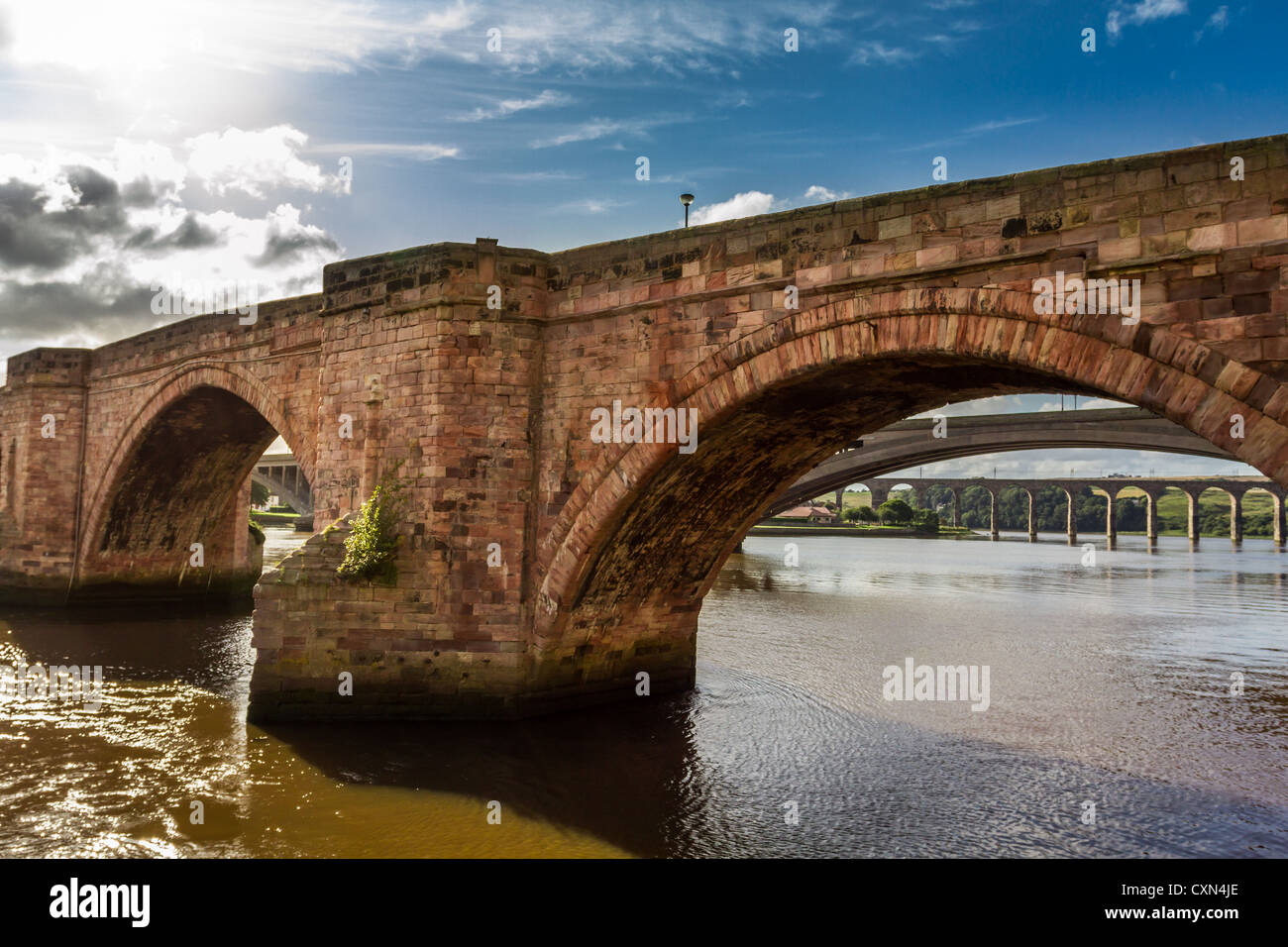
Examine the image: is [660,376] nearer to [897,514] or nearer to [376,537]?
[376,537]

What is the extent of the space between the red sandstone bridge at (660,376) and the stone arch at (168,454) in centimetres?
371

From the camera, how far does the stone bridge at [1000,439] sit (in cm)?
2430

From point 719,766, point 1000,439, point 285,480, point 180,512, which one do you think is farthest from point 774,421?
point 285,480

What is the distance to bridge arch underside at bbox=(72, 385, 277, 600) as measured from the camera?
20.6 metres

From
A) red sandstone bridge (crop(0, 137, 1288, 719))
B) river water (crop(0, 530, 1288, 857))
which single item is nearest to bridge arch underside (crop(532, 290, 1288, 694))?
red sandstone bridge (crop(0, 137, 1288, 719))

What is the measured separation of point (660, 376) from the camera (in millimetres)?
10508

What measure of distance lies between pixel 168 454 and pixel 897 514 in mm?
65929

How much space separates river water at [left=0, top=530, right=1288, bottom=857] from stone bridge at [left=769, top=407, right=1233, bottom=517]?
27.0 ft

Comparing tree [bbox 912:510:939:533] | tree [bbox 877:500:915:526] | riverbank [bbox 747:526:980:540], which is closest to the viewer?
riverbank [bbox 747:526:980:540]

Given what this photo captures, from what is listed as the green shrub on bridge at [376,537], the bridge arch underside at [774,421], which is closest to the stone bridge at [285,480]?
the green shrub on bridge at [376,537]

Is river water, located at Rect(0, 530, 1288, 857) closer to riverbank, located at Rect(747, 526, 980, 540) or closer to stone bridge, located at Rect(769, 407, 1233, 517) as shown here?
stone bridge, located at Rect(769, 407, 1233, 517)

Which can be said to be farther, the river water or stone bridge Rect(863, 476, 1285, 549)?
stone bridge Rect(863, 476, 1285, 549)
